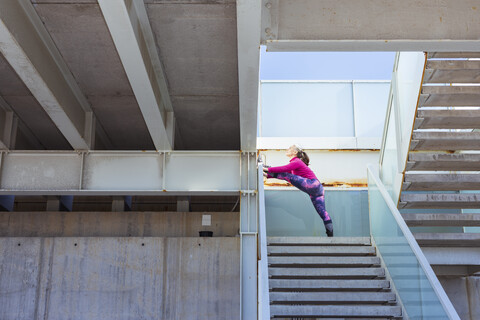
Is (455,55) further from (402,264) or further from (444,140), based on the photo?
(402,264)

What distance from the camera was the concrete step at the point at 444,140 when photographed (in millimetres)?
8441

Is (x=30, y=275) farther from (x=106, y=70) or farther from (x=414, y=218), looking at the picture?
(x=414, y=218)

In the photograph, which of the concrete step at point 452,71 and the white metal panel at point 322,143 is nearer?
the concrete step at point 452,71

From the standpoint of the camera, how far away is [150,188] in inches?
421

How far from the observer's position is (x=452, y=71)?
782 cm

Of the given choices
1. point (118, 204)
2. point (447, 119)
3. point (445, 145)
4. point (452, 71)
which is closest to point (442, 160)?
point (445, 145)

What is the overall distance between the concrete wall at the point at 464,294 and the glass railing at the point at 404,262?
3.05 metres

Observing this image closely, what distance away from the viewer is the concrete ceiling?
26.8 ft

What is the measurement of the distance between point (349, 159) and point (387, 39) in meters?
7.04

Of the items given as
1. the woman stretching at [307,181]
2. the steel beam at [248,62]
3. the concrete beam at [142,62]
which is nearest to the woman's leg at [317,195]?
the woman stretching at [307,181]

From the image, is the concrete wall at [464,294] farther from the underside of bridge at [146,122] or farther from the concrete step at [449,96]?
the concrete step at [449,96]

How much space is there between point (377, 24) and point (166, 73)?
3.93 metres

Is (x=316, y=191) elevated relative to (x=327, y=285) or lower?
elevated

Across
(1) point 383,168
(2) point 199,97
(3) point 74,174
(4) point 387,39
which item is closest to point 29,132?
(3) point 74,174
